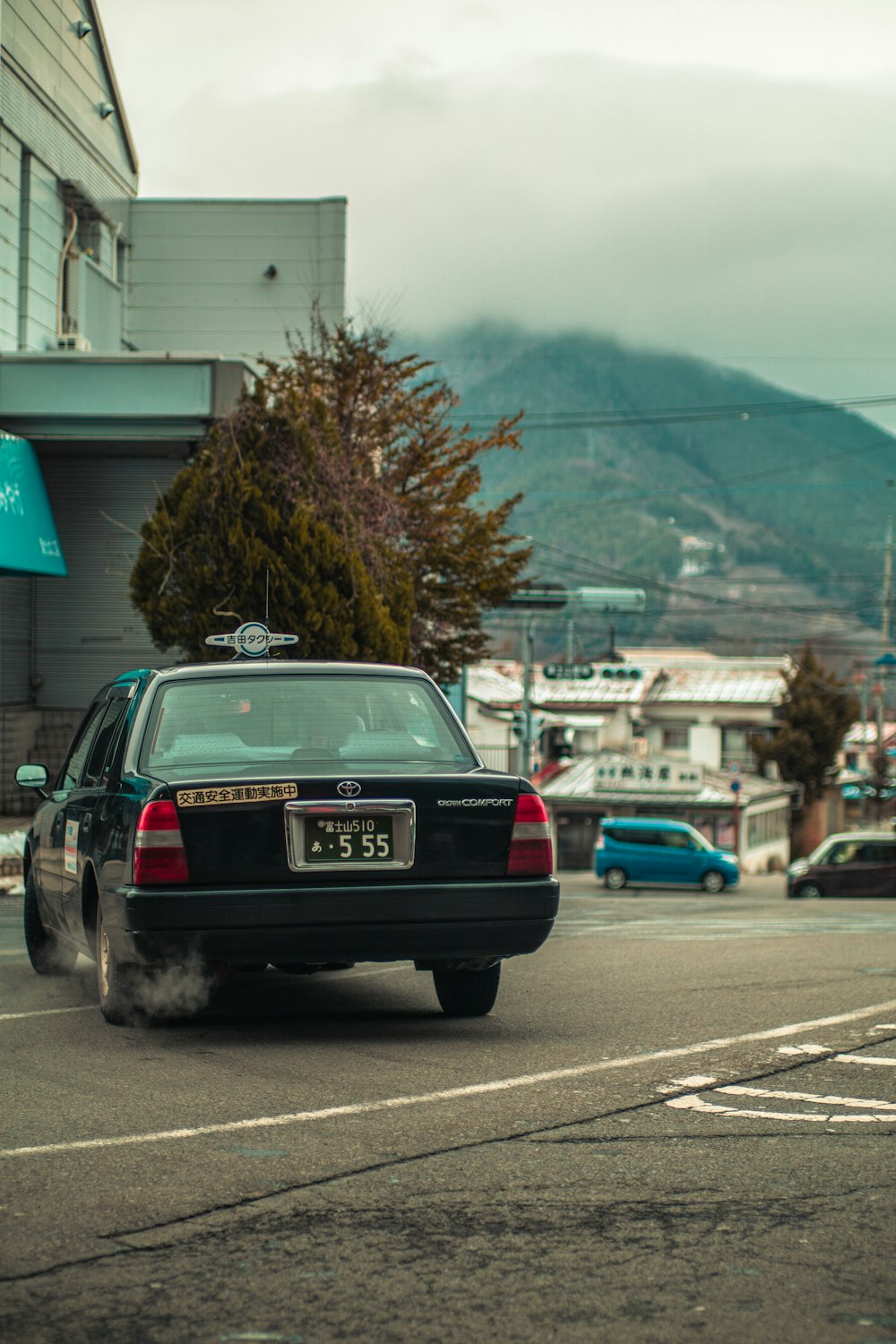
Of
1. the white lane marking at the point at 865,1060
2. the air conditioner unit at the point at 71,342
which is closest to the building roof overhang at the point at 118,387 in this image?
the air conditioner unit at the point at 71,342

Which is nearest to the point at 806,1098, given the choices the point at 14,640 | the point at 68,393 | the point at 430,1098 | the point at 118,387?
the point at 430,1098

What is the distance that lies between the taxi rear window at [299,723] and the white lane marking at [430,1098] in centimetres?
161

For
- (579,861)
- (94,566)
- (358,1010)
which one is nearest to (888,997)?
(358,1010)

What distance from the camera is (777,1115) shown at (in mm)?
5762

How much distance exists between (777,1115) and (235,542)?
522 inches

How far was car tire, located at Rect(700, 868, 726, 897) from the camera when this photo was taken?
45750 millimetres

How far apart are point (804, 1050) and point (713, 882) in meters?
39.5

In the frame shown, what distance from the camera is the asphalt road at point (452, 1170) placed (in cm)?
378

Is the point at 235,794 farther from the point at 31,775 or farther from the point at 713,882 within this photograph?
the point at 713,882

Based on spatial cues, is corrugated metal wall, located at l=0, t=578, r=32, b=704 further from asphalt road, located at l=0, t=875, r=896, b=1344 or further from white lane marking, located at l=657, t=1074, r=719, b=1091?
white lane marking, located at l=657, t=1074, r=719, b=1091

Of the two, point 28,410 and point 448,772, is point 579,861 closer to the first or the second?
point 28,410

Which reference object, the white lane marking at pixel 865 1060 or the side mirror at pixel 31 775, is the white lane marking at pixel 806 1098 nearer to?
the white lane marking at pixel 865 1060

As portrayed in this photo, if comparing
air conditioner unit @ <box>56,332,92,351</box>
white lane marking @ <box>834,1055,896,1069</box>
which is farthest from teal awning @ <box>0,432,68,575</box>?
white lane marking @ <box>834,1055,896,1069</box>

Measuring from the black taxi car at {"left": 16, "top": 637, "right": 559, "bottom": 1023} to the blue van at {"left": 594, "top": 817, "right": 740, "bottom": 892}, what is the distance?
3852 centimetres
